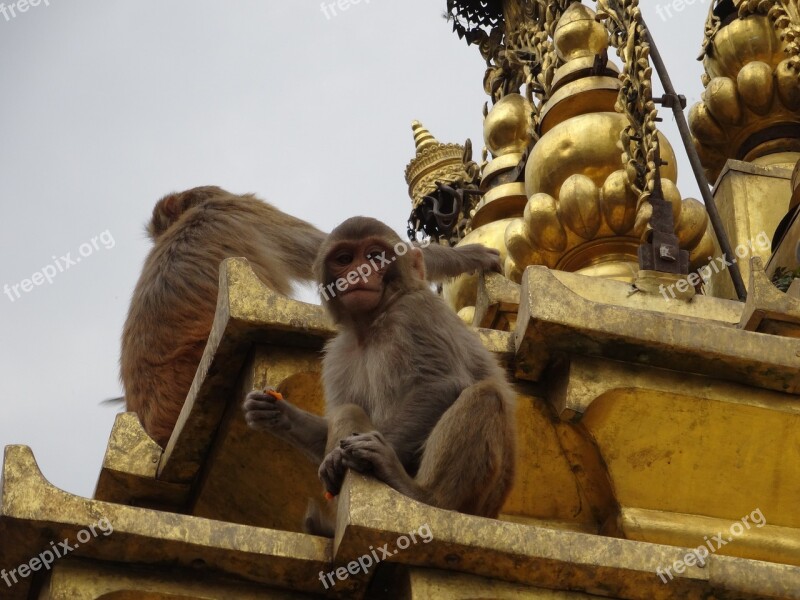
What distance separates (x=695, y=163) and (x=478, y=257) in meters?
1.63

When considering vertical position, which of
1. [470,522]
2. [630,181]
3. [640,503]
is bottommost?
[640,503]

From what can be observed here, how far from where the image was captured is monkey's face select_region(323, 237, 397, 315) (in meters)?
7.67

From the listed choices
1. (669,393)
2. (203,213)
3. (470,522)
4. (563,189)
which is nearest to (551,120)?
(563,189)

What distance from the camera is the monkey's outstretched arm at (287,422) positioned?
23.8ft

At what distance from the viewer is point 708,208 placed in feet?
33.4

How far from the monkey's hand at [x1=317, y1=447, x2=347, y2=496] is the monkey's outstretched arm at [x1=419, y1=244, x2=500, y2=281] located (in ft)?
10.8

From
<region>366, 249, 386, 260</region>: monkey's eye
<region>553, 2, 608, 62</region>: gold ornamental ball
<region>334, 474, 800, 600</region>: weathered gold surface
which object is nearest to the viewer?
<region>334, 474, 800, 600</region>: weathered gold surface

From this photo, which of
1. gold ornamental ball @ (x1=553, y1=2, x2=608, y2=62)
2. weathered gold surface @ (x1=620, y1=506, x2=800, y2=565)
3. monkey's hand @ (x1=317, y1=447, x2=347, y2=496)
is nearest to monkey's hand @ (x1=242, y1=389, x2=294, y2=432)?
monkey's hand @ (x1=317, y1=447, x2=347, y2=496)

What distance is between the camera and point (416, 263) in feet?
26.1

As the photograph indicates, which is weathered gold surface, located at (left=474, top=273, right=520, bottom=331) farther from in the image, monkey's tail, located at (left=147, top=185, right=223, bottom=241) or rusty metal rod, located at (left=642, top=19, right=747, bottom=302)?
monkey's tail, located at (left=147, top=185, right=223, bottom=241)

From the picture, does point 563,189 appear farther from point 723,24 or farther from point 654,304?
point 723,24

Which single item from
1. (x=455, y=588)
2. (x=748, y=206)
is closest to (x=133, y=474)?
(x=455, y=588)

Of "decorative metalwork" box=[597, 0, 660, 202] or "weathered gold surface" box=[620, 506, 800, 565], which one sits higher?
"decorative metalwork" box=[597, 0, 660, 202]

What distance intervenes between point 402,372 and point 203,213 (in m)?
4.78
